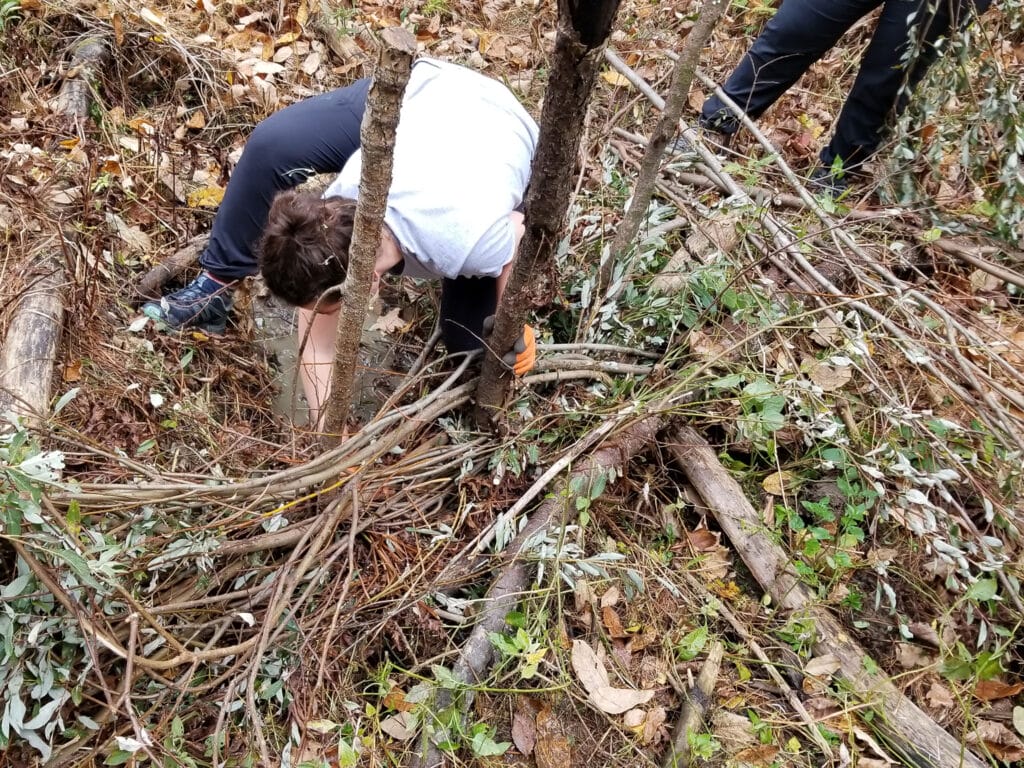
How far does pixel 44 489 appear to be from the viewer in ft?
4.07

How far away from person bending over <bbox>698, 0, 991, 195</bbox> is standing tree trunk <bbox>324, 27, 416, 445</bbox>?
5.85 feet

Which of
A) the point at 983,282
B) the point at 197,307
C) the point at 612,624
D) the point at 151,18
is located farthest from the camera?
the point at 151,18

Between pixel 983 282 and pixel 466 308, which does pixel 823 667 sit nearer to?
pixel 466 308

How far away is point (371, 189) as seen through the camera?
113 cm

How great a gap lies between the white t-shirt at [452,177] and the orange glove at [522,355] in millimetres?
208

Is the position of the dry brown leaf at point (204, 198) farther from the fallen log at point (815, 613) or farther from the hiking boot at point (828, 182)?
the hiking boot at point (828, 182)

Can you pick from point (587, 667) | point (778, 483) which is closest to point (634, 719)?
point (587, 667)

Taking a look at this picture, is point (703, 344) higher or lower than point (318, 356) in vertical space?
higher

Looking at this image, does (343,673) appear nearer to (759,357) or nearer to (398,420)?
(398,420)

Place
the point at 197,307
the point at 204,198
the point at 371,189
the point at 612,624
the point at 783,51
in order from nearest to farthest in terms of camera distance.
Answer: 1. the point at 371,189
2. the point at 612,624
3. the point at 197,307
4. the point at 783,51
5. the point at 204,198

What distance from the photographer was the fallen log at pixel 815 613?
60.2 inches

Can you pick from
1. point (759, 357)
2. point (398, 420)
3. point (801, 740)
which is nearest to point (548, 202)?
point (398, 420)

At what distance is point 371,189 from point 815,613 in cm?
143

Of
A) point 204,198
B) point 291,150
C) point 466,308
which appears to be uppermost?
point 291,150
